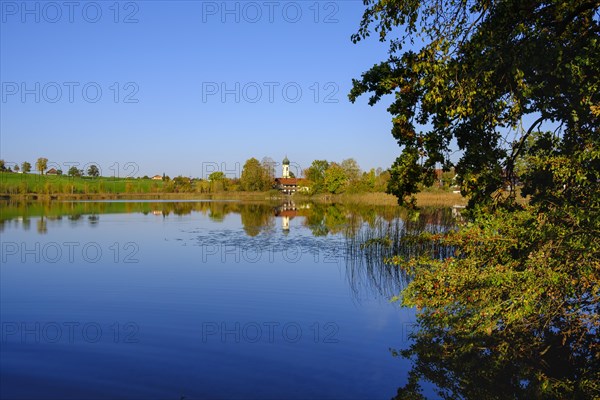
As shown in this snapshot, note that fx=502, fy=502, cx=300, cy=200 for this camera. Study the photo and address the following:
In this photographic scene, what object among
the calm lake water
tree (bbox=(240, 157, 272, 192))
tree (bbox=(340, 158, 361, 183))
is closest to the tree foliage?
tree (bbox=(240, 157, 272, 192))

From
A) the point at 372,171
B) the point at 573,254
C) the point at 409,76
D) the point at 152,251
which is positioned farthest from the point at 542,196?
the point at 372,171

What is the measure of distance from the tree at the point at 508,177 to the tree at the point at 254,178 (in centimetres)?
10527

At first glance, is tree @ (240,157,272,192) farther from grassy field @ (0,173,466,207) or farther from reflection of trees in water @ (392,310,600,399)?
reflection of trees in water @ (392,310,600,399)

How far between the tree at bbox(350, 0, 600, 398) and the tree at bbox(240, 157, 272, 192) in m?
105

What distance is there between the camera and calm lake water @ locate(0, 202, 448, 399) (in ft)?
26.5

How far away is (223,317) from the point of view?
12312mm

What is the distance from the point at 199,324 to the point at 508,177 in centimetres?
747

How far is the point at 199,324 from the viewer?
11.6 m

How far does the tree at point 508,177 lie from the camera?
25.4ft

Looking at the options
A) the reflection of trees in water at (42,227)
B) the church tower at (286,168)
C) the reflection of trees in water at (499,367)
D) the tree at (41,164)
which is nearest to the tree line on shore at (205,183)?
the tree at (41,164)

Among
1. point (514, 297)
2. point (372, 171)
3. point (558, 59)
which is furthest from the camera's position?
point (372, 171)

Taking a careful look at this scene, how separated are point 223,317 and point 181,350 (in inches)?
106

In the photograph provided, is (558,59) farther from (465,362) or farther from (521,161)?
(465,362)

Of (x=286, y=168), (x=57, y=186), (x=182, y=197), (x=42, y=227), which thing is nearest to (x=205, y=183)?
(x=182, y=197)
